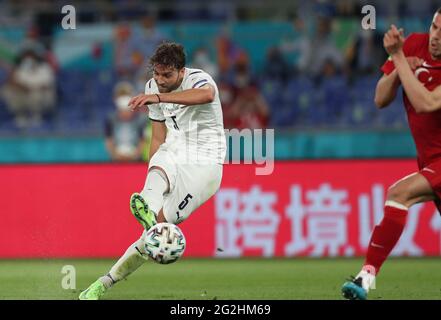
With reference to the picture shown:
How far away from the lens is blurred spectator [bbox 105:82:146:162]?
52.1 feet

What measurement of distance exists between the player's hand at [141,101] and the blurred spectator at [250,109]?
8.54 metres

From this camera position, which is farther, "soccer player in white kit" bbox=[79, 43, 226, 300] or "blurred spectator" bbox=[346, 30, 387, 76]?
"blurred spectator" bbox=[346, 30, 387, 76]

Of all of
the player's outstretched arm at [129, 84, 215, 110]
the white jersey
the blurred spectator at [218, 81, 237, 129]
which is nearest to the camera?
the player's outstretched arm at [129, 84, 215, 110]

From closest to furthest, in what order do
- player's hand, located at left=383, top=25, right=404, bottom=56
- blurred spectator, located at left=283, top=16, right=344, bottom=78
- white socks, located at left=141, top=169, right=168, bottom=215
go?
player's hand, located at left=383, top=25, right=404, bottom=56, white socks, located at left=141, top=169, right=168, bottom=215, blurred spectator, located at left=283, top=16, right=344, bottom=78

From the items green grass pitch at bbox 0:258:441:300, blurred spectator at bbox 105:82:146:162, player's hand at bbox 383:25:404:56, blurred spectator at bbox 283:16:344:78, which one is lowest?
green grass pitch at bbox 0:258:441:300

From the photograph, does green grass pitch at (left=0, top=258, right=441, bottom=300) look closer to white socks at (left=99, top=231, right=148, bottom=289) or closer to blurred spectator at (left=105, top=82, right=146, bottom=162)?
white socks at (left=99, top=231, right=148, bottom=289)

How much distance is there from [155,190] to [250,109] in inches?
335

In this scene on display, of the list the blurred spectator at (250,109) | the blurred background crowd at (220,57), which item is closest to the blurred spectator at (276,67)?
the blurred background crowd at (220,57)

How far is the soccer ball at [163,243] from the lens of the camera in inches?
313

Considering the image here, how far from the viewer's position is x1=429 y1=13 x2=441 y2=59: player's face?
760cm

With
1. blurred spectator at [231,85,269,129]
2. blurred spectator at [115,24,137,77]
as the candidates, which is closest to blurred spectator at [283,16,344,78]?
blurred spectator at [231,85,269,129]

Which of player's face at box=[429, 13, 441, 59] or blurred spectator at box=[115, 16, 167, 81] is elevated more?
blurred spectator at box=[115, 16, 167, 81]

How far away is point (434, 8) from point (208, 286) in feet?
30.9

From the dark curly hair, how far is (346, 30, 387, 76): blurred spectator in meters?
9.13
